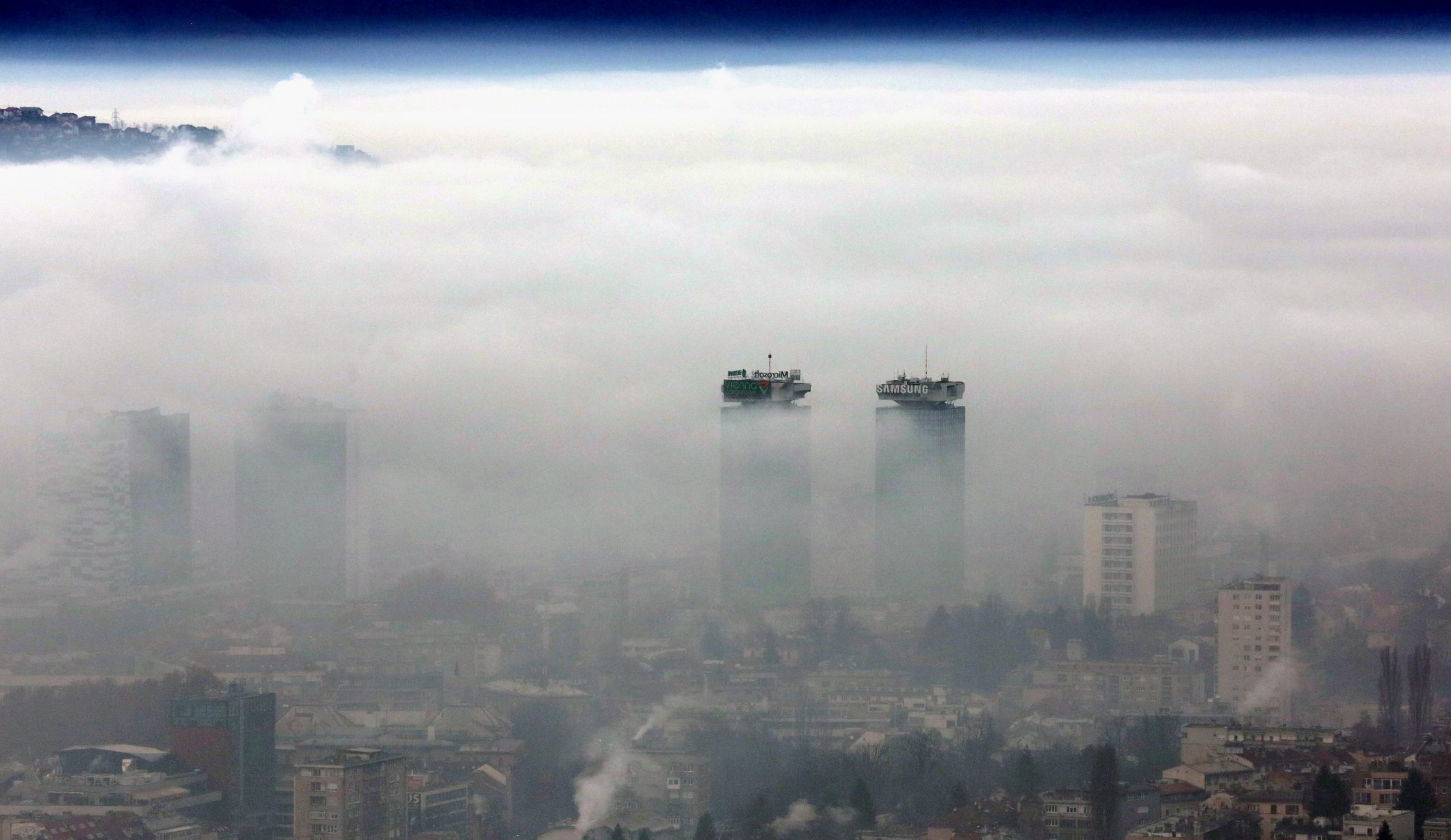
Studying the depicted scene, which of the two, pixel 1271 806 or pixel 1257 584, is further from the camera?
pixel 1257 584

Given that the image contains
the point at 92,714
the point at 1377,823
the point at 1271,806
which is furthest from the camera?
the point at 92,714

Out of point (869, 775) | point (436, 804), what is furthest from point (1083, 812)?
point (436, 804)

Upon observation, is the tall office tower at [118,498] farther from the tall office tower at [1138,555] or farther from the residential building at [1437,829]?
the residential building at [1437,829]

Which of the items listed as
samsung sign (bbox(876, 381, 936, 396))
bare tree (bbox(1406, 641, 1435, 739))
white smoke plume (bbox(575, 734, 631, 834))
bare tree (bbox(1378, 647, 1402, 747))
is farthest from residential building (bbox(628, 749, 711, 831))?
bare tree (bbox(1406, 641, 1435, 739))

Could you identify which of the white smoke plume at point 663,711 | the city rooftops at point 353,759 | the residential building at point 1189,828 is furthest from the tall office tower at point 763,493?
the residential building at point 1189,828

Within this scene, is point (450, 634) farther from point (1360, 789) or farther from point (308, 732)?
point (1360, 789)

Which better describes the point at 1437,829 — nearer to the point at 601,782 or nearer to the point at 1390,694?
the point at 1390,694

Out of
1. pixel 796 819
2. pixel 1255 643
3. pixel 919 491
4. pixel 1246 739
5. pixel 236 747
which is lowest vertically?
pixel 796 819
